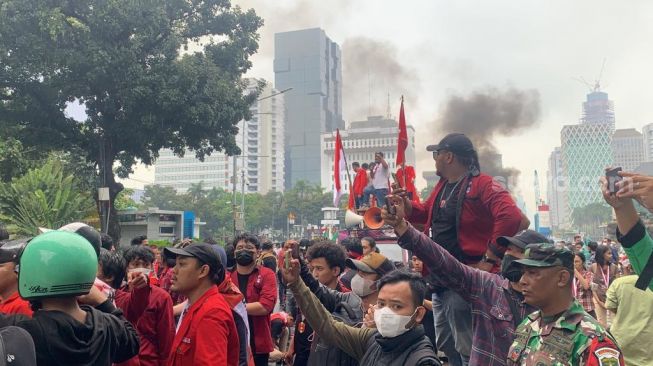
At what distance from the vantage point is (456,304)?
3.75 m

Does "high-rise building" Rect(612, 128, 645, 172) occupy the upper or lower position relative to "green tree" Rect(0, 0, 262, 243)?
upper

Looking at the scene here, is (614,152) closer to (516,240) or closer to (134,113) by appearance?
(134,113)

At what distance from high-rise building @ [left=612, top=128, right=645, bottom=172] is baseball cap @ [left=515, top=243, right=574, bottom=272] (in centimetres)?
14960

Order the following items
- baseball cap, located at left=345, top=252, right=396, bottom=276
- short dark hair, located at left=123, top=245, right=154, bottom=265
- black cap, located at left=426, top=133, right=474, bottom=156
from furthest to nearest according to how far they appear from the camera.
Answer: short dark hair, located at left=123, top=245, right=154, bottom=265, baseball cap, located at left=345, top=252, right=396, bottom=276, black cap, located at left=426, top=133, right=474, bottom=156

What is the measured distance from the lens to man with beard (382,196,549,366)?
314cm

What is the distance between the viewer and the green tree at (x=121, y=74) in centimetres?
1798

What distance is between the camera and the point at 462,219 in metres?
4.01

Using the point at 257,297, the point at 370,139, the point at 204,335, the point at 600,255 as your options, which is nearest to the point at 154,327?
the point at 204,335

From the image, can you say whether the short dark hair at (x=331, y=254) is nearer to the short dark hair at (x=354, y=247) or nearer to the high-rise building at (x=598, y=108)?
the short dark hair at (x=354, y=247)

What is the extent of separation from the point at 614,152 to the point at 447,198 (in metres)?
149

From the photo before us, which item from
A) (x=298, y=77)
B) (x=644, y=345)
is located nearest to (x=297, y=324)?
(x=644, y=345)

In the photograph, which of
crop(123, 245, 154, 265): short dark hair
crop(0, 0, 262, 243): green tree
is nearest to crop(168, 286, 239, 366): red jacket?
crop(123, 245, 154, 265): short dark hair

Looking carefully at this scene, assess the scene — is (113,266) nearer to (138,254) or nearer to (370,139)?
(138,254)

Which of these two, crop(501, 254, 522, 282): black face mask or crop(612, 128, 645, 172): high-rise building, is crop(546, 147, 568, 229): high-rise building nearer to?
crop(612, 128, 645, 172): high-rise building
